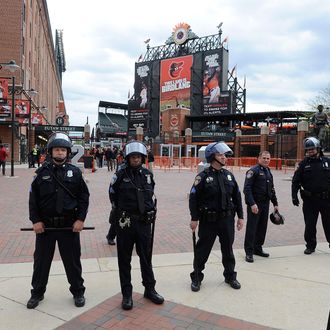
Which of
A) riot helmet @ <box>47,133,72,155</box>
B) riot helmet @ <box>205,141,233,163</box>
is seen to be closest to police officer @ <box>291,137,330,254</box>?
riot helmet @ <box>205,141,233,163</box>

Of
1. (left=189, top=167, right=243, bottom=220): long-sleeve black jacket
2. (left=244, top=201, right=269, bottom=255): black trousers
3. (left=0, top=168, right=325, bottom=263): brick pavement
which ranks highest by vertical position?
(left=189, top=167, right=243, bottom=220): long-sleeve black jacket

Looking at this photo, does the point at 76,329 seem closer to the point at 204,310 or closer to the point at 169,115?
the point at 204,310

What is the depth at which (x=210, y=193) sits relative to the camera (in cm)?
454

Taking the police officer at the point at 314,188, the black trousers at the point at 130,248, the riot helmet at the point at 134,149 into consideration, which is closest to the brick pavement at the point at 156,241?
the black trousers at the point at 130,248

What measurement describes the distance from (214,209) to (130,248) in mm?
1103

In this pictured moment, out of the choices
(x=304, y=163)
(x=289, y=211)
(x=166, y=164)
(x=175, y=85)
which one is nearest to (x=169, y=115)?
(x=175, y=85)

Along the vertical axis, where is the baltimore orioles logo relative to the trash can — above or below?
above

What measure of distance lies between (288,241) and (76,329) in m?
4.76

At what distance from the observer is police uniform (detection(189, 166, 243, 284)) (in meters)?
4.54

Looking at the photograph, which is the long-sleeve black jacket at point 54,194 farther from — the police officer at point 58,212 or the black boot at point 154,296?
the black boot at point 154,296

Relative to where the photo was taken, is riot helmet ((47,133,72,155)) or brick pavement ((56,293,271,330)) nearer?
brick pavement ((56,293,271,330))

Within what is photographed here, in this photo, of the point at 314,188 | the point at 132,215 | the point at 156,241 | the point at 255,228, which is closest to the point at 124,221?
the point at 132,215

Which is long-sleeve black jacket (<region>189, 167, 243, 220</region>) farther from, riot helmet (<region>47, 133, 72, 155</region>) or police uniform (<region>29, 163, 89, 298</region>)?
riot helmet (<region>47, 133, 72, 155</region>)

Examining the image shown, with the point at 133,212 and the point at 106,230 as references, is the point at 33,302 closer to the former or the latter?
the point at 133,212
